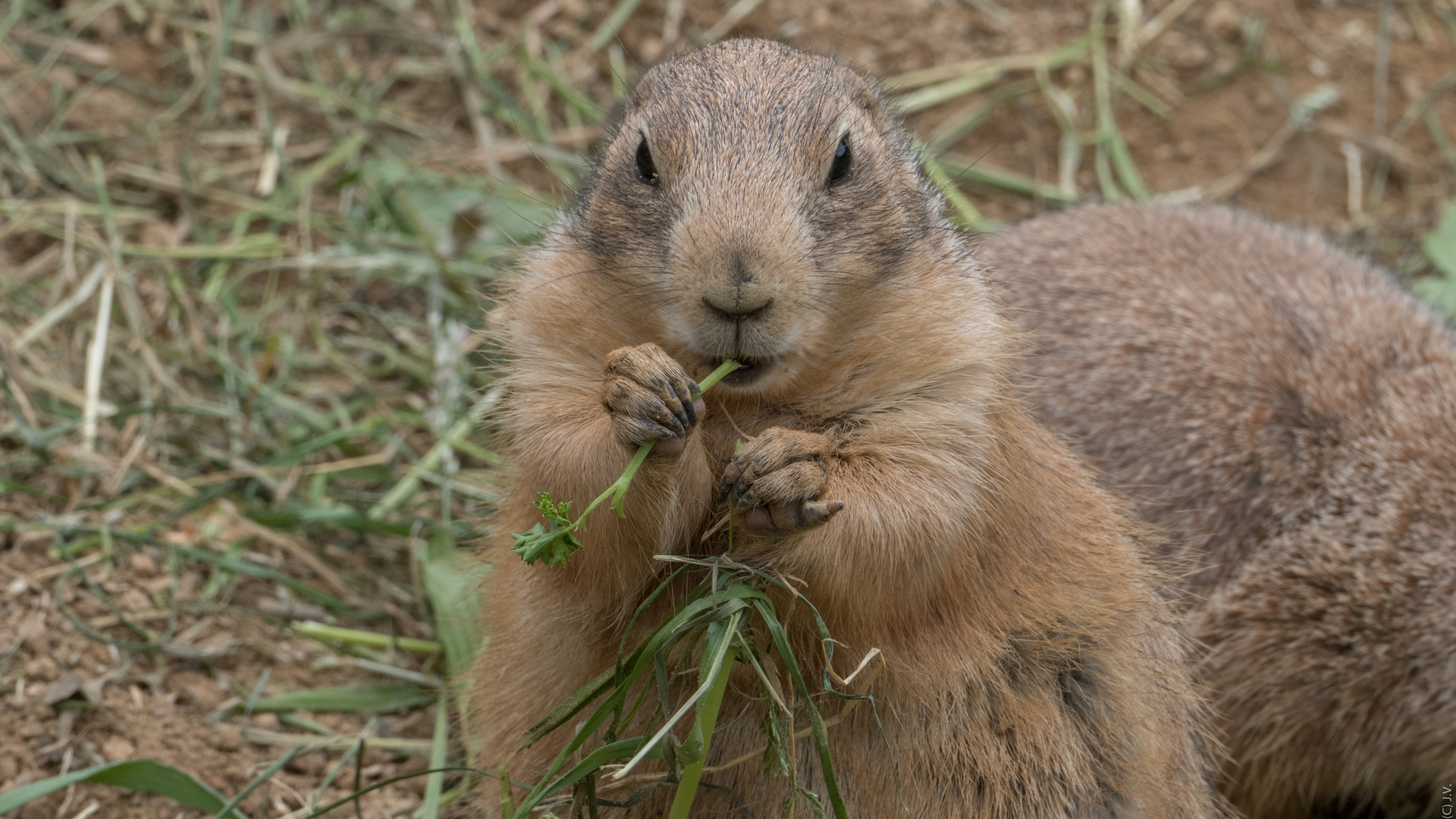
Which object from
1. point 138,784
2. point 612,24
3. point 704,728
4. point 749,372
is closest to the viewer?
point 704,728

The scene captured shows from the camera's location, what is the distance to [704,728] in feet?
9.39

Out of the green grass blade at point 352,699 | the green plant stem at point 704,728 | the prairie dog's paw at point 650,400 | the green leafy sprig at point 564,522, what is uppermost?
the prairie dog's paw at point 650,400

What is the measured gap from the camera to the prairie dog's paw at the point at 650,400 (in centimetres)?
275

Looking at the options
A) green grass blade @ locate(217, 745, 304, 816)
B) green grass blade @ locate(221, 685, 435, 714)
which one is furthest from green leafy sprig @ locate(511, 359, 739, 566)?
green grass blade @ locate(221, 685, 435, 714)

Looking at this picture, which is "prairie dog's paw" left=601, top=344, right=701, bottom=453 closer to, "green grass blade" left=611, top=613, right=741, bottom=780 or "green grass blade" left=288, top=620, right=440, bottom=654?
"green grass blade" left=611, top=613, right=741, bottom=780

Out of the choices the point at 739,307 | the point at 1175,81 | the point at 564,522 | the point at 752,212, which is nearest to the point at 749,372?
the point at 739,307

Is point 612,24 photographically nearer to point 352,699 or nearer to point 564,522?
point 352,699

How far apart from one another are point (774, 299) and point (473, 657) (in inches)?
85.5

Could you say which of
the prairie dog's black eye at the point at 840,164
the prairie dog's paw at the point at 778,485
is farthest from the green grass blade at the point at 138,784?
the prairie dog's black eye at the point at 840,164

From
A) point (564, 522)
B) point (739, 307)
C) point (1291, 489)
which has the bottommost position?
point (1291, 489)

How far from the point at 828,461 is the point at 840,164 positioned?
86cm

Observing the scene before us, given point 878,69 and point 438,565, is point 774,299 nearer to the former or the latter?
point 438,565

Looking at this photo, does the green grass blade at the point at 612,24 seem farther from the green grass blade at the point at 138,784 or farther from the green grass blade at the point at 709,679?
the green grass blade at the point at 709,679

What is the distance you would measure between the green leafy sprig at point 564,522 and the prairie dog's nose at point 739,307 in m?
0.11
